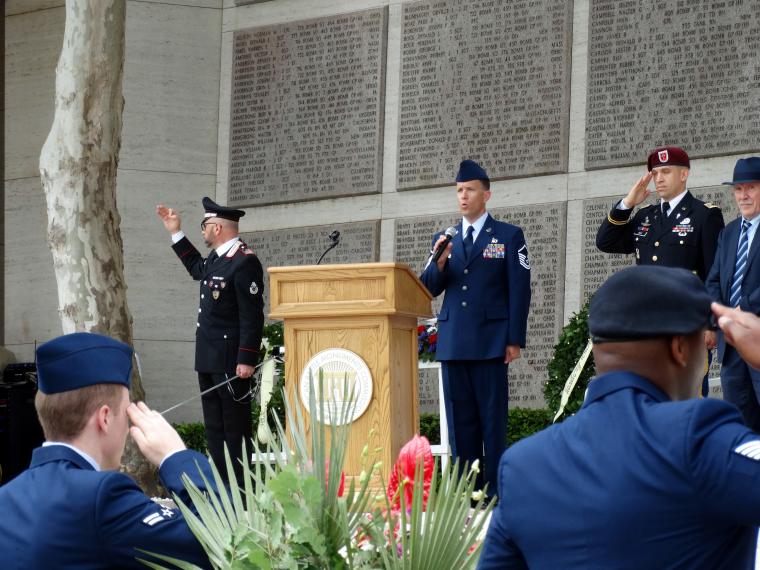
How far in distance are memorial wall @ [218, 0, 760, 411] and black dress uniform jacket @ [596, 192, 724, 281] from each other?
6.61 ft

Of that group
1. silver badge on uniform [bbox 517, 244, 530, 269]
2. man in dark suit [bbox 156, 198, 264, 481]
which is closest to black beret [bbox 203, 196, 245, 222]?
man in dark suit [bbox 156, 198, 264, 481]

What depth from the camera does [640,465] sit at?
1729 mm

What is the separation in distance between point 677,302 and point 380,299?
4.22m

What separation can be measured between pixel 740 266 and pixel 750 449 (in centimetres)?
466

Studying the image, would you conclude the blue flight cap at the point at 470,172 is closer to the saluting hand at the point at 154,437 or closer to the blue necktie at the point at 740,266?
the blue necktie at the point at 740,266

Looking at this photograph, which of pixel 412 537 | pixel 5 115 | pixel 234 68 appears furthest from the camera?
pixel 5 115

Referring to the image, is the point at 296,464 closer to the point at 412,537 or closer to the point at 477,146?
the point at 412,537

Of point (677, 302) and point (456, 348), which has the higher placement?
point (677, 302)

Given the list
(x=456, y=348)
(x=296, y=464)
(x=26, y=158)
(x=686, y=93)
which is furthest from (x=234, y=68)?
(x=296, y=464)

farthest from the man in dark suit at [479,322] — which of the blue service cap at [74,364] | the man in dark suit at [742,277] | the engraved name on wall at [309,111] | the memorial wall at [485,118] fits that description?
the blue service cap at [74,364]

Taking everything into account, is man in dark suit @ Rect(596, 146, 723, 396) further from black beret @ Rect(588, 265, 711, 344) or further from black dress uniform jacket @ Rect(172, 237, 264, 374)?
black beret @ Rect(588, 265, 711, 344)

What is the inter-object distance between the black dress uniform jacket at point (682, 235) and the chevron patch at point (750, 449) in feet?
16.4

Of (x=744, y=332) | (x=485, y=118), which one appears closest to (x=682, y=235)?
(x=485, y=118)

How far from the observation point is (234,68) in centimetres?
1118
